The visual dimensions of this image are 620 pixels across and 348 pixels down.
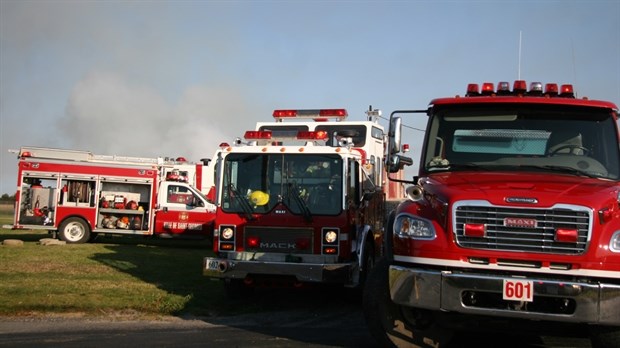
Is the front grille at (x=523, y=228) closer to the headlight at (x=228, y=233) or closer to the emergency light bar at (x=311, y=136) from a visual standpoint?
the emergency light bar at (x=311, y=136)

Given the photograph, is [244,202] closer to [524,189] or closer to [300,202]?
[300,202]

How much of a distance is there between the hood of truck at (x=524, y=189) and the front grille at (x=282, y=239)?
3708mm

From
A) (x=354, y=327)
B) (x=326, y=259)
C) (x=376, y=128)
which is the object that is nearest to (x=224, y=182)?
(x=326, y=259)

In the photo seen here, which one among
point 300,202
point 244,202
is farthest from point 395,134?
point 244,202

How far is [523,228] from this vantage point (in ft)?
19.1

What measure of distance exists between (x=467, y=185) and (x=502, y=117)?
1439mm

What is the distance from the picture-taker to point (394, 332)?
6.37 metres

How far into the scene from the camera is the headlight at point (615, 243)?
5594mm

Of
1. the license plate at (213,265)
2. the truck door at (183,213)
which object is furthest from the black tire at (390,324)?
the truck door at (183,213)

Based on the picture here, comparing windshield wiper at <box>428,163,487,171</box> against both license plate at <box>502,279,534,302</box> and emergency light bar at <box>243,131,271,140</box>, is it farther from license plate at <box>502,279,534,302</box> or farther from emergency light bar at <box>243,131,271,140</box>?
emergency light bar at <box>243,131,271,140</box>

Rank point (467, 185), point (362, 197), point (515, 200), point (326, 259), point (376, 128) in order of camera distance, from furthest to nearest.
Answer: point (376, 128) < point (362, 197) < point (326, 259) < point (467, 185) < point (515, 200)

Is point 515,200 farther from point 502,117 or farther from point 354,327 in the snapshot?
point 354,327

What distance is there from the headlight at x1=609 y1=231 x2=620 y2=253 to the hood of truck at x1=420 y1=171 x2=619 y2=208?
29 cm

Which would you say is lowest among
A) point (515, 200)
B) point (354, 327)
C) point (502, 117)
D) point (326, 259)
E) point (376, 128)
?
point (354, 327)
